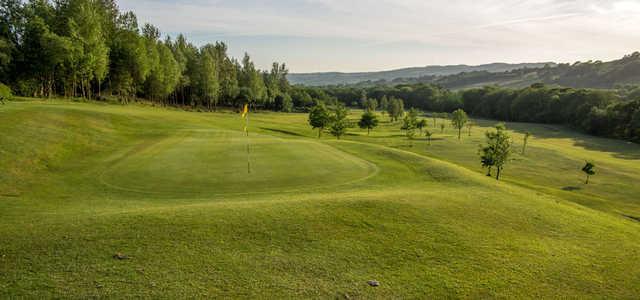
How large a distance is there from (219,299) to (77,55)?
233ft

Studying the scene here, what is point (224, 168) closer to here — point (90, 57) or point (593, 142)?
point (90, 57)

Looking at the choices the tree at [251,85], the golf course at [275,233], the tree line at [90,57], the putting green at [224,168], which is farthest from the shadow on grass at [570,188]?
the tree at [251,85]

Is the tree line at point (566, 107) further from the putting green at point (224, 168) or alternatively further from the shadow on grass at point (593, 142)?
the putting green at point (224, 168)

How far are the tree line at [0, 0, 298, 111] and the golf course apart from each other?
41426 millimetres

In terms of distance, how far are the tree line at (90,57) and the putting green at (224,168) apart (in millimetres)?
41943

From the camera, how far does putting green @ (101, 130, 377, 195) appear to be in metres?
24.2

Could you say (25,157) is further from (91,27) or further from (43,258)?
(91,27)

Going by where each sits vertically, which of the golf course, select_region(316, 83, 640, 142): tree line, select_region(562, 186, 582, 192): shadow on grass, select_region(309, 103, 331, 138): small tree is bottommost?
select_region(562, 186, 582, 192): shadow on grass

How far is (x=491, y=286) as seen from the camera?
12.1m

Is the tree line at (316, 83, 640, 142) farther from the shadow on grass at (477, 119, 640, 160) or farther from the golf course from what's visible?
the golf course

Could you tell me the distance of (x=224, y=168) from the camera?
2859cm

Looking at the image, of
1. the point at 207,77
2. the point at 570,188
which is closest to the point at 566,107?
the point at 570,188

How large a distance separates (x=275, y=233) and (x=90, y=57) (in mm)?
68514

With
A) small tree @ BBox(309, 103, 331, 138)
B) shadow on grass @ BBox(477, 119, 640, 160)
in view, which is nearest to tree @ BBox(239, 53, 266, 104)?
small tree @ BBox(309, 103, 331, 138)
